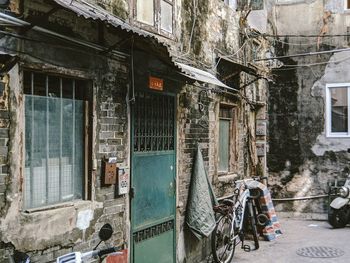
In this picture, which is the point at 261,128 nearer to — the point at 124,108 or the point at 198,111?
the point at 198,111

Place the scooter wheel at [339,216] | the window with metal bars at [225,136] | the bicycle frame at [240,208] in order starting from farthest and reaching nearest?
the scooter wheel at [339,216], the window with metal bars at [225,136], the bicycle frame at [240,208]

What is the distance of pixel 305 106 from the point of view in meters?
12.0

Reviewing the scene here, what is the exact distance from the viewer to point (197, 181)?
286 inches

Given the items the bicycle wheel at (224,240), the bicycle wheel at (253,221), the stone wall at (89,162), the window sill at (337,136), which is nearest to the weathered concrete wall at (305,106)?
the window sill at (337,136)

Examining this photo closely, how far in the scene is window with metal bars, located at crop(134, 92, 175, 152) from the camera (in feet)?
19.8

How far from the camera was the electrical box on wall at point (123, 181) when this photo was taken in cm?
545

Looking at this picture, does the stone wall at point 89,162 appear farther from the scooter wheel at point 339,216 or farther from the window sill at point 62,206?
the scooter wheel at point 339,216

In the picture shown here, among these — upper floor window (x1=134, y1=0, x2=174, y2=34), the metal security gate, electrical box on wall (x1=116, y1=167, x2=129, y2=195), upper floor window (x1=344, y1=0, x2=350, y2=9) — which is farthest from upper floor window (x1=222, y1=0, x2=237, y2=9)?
electrical box on wall (x1=116, y1=167, x2=129, y2=195)

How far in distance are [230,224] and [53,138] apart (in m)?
4.12

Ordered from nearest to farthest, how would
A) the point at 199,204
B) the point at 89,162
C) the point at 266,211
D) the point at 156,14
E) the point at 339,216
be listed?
the point at 89,162, the point at 156,14, the point at 199,204, the point at 266,211, the point at 339,216

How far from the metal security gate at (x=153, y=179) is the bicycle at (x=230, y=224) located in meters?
1.04

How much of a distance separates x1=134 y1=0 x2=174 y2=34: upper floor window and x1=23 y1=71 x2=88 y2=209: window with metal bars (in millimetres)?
1566

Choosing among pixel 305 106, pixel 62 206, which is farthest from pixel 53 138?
pixel 305 106

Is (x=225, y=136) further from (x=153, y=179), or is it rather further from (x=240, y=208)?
(x=153, y=179)
